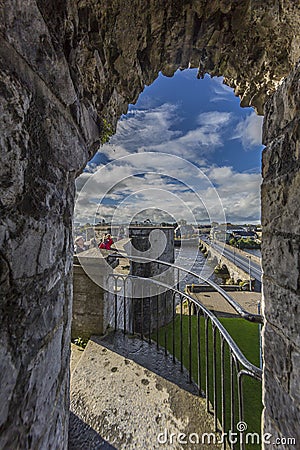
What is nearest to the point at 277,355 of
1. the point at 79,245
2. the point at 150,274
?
the point at 150,274

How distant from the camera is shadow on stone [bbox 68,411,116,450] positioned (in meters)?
1.50

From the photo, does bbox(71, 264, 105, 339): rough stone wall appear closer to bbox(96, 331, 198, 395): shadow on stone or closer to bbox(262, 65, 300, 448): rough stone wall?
bbox(96, 331, 198, 395): shadow on stone

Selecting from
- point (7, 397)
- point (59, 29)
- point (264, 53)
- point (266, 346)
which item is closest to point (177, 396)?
point (266, 346)

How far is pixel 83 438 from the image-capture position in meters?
1.56

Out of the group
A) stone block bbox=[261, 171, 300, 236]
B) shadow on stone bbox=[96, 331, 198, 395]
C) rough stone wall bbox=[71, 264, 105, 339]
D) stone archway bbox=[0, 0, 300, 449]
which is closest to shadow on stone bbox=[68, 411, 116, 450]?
stone archway bbox=[0, 0, 300, 449]

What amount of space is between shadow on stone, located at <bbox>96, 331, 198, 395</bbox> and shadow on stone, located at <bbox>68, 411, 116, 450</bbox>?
0.78 m

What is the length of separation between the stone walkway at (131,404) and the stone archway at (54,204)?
70 centimetres

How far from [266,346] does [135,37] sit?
100 inches

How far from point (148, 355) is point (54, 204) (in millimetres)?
2344

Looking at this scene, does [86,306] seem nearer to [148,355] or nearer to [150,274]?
[148,355]

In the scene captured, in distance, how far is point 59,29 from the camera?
3.04ft

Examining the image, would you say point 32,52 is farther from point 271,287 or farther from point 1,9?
point 271,287

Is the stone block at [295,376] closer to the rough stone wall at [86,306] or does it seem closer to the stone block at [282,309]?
the stone block at [282,309]

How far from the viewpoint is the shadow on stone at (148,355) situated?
7.00ft
